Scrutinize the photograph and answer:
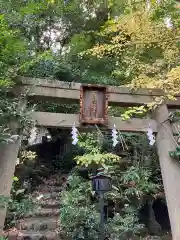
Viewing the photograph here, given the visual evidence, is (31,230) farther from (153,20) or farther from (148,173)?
(153,20)

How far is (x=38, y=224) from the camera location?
6.45 meters

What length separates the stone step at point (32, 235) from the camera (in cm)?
586

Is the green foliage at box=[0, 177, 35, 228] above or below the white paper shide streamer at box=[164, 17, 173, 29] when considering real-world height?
below

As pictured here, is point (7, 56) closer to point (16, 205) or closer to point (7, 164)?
point (7, 164)

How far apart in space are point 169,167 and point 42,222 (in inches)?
124

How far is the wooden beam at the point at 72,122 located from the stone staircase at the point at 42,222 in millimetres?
1580

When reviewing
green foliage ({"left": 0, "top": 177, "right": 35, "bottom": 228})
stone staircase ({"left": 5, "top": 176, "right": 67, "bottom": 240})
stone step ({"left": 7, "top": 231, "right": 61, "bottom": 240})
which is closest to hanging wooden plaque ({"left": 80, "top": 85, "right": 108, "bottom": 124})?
green foliage ({"left": 0, "top": 177, "right": 35, "bottom": 228})

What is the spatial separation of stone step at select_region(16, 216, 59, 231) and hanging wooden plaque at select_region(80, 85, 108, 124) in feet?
9.25

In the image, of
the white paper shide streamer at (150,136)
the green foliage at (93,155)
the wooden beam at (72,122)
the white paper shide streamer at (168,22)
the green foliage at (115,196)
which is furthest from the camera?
the green foliage at (93,155)

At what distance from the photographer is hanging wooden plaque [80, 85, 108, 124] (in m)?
5.08

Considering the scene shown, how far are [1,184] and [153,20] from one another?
14.0 feet

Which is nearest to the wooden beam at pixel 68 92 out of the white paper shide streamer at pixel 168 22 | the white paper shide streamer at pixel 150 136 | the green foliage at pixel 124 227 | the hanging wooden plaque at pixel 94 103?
the hanging wooden plaque at pixel 94 103

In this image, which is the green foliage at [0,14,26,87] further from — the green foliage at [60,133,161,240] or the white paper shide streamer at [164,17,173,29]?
the white paper shide streamer at [164,17,173,29]

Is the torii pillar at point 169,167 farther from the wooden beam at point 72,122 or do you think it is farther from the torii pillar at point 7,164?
the torii pillar at point 7,164
